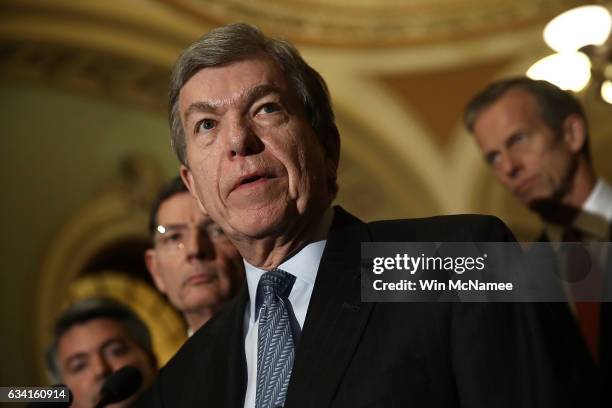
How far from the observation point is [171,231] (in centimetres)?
271

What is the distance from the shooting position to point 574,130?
3.14 meters

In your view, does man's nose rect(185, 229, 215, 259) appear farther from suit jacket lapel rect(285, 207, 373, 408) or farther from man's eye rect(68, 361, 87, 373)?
suit jacket lapel rect(285, 207, 373, 408)

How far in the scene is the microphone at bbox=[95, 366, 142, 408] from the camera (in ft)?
6.32

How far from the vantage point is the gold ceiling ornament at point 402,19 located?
28.5 feet

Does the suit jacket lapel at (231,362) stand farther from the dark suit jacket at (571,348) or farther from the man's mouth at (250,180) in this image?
the dark suit jacket at (571,348)

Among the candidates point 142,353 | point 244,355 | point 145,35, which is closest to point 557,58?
point 145,35

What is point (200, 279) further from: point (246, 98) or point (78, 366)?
point (246, 98)

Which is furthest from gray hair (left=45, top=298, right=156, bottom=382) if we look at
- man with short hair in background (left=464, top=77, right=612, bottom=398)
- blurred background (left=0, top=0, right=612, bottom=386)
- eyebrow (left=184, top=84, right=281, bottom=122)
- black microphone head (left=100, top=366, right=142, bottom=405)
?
blurred background (left=0, top=0, right=612, bottom=386)

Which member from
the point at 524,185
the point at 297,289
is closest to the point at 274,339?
the point at 297,289

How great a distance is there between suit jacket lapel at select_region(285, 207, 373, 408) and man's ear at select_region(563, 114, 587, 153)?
1533 millimetres

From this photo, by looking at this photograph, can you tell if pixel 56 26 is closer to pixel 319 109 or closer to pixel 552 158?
pixel 552 158

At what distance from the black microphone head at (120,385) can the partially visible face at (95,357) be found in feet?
1.70

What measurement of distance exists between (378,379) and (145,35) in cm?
673

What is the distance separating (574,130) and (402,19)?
19.7ft
